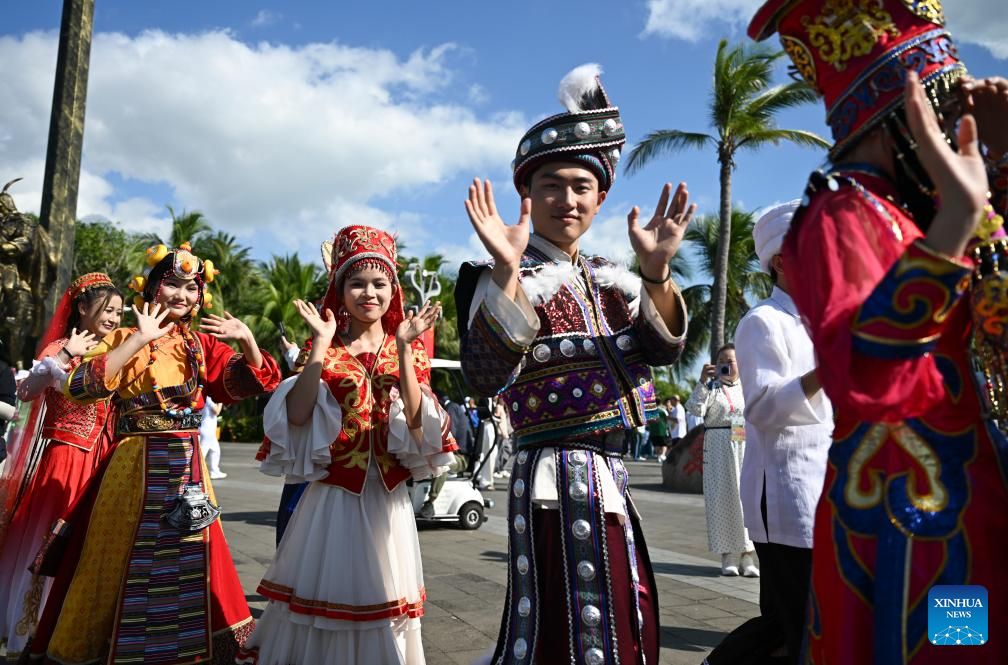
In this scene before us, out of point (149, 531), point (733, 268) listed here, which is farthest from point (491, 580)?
point (733, 268)

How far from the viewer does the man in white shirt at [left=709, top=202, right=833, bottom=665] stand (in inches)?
113

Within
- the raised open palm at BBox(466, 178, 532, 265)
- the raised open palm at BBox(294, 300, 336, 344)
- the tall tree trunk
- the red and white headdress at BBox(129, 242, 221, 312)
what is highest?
the tall tree trunk

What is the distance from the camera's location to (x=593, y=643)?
2.16 m

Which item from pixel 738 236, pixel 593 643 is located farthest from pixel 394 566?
pixel 738 236

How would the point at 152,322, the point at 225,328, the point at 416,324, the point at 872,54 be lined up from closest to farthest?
the point at 872,54 → the point at 416,324 → the point at 152,322 → the point at 225,328

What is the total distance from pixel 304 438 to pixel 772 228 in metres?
2.28

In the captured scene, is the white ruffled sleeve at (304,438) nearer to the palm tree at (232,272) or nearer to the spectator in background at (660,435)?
the spectator in background at (660,435)

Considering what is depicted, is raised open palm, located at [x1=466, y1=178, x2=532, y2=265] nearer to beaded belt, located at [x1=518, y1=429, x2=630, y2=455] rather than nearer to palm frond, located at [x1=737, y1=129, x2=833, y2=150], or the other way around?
beaded belt, located at [x1=518, y1=429, x2=630, y2=455]

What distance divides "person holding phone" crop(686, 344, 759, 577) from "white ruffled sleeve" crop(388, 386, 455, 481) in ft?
10.5

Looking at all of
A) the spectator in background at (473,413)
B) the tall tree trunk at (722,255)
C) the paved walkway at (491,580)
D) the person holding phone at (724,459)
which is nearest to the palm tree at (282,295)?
the spectator in background at (473,413)

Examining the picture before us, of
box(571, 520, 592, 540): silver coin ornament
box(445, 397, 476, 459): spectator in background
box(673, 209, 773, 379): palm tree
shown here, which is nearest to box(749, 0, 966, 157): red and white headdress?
box(571, 520, 592, 540): silver coin ornament

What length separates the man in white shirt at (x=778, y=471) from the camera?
288 cm

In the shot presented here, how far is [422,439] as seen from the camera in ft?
11.8

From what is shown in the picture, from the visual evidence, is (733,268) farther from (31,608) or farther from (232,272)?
(31,608)
